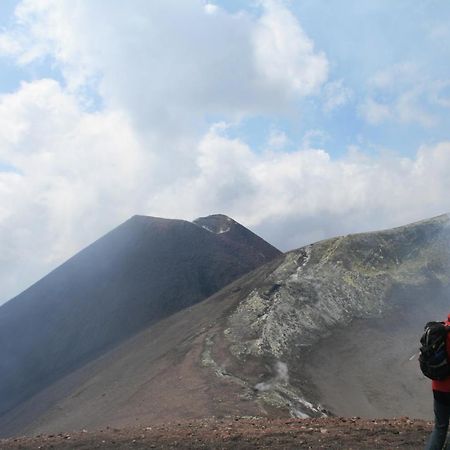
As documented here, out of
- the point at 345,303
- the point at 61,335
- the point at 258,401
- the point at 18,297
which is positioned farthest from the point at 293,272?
the point at 18,297

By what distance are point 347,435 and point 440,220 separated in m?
36.8

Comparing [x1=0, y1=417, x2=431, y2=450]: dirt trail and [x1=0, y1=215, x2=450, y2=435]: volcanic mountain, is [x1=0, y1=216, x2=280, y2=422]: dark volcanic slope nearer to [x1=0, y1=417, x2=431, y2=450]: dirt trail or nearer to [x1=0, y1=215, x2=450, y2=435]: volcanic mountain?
[x1=0, y1=215, x2=450, y2=435]: volcanic mountain

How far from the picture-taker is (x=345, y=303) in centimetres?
3544

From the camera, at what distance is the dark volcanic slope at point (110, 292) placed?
163ft

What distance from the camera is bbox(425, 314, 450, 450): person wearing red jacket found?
609cm

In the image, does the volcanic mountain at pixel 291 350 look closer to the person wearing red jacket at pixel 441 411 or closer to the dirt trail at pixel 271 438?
the dirt trail at pixel 271 438

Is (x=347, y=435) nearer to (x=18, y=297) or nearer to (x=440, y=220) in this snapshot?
(x=440, y=220)

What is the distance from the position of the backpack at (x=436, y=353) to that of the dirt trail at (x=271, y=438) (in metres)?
2.94

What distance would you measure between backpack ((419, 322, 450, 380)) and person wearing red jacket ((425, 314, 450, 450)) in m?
0.13

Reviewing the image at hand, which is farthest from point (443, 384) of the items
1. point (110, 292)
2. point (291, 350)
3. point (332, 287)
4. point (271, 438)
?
point (110, 292)

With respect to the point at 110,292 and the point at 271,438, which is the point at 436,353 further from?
the point at 110,292

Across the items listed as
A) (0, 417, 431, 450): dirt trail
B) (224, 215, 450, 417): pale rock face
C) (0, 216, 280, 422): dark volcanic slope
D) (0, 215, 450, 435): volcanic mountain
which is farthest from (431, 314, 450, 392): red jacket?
(0, 216, 280, 422): dark volcanic slope

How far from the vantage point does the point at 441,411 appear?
20.2 feet

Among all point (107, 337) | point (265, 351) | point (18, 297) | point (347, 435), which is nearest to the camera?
point (347, 435)
